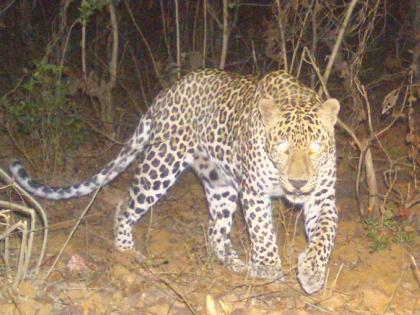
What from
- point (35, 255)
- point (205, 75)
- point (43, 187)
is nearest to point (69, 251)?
point (35, 255)

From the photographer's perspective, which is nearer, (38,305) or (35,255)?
(38,305)

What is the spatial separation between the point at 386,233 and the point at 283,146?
A: 180 cm

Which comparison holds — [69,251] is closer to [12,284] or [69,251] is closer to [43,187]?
[43,187]

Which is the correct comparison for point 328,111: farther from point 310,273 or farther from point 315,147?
point 310,273

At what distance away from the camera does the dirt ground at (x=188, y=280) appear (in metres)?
5.61

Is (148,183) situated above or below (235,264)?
above

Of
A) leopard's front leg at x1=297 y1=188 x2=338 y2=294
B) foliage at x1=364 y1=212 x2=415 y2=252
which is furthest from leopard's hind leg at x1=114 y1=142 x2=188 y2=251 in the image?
foliage at x1=364 y1=212 x2=415 y2=252

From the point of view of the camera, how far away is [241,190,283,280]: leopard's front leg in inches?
252

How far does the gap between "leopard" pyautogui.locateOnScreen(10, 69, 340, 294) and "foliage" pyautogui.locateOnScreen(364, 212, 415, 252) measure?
614mm

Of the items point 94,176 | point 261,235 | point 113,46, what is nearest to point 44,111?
point 113,46

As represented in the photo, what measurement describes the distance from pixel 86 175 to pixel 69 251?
2.36m

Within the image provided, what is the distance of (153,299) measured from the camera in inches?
225

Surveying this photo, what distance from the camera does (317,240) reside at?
20.2ft

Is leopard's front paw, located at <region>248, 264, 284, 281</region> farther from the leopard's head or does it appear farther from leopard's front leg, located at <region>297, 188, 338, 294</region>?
the leopard's head
